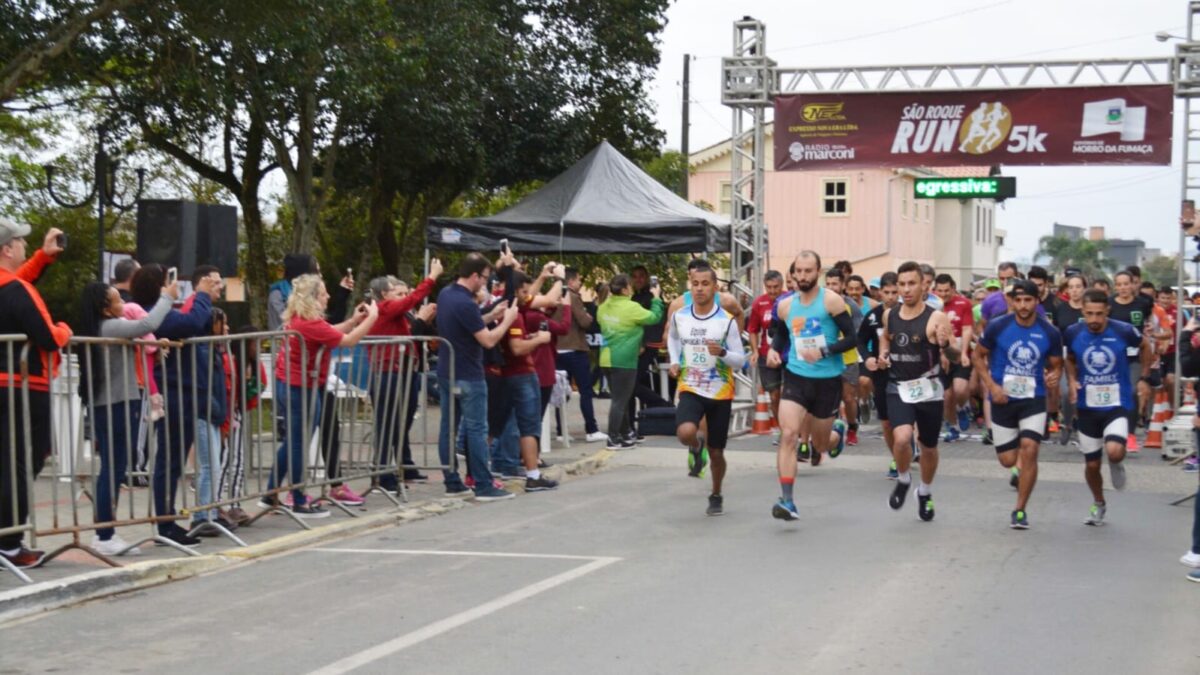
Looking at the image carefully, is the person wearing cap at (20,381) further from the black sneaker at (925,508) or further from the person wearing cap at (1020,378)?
the person wearing cap at (1020,378)

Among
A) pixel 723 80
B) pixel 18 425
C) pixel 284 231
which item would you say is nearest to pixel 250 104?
pixel 723 80

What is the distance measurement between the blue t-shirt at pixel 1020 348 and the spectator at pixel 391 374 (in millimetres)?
4611

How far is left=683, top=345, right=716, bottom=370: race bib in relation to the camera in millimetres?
11727

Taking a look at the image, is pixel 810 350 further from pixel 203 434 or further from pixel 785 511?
pixel 203 434

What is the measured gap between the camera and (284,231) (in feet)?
147

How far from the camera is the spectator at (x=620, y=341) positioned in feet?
54.8

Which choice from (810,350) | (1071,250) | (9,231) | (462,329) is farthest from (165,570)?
(1071,250)

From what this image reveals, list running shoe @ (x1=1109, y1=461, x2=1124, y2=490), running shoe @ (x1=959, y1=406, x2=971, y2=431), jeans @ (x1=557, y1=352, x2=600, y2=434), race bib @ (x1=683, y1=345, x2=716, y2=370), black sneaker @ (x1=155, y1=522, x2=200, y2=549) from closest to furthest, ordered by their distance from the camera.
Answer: black sneaker @ (x1=155, y1=522, x2=200, y2=549)
running shoe @ (x1=1109, y1=461, x2=1124, y2=490)
race bib @ (x1=683, y1=345, x2=716, y2=370)
jeans @ (x1=557, y1=352, x2=600, y2=434)
running shoe @ (x1=959, y1=406, x2=971, y2=431)

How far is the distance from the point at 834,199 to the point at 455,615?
4930 centimetres

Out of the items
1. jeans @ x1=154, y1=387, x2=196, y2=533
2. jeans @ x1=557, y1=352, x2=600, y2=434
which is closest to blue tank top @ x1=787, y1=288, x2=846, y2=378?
jeans @ x1=154, y1=387, x2=196, y2=533

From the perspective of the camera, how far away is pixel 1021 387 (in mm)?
11172

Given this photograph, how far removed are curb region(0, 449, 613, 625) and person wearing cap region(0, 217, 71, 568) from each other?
564 millimetres

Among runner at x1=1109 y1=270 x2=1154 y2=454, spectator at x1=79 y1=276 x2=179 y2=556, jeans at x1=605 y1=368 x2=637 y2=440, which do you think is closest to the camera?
spectator at x1=79 y1=276 x2=179 y2=556

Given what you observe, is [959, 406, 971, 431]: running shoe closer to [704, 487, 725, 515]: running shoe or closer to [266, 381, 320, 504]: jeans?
[704, 487, 725, 515]: running shoe
